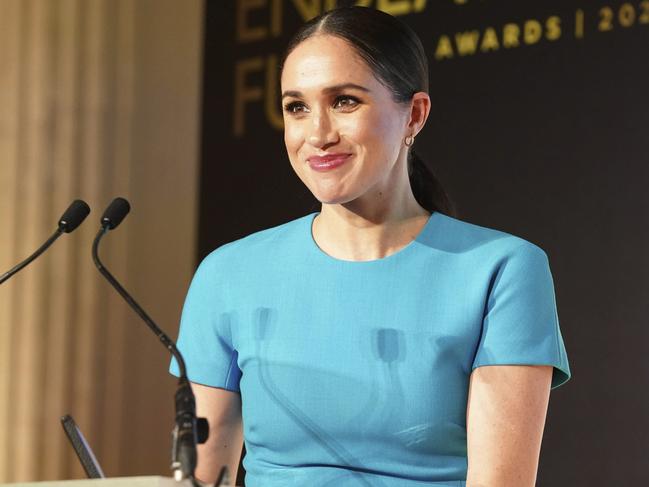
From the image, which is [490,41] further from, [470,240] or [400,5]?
[470,240]

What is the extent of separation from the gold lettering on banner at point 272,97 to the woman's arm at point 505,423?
93.2 inches

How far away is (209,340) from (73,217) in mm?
425

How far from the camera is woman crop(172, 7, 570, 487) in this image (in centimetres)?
182

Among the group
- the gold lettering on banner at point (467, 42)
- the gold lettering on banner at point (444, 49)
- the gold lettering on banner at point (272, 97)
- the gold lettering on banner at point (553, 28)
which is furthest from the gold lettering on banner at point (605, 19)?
the gold lettering on banner at point (272, 97)

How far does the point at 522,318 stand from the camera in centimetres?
182

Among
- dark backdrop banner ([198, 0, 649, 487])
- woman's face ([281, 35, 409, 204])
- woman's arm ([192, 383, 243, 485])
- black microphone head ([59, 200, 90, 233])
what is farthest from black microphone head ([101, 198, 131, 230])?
dark backdrop banner ([198, 0, 649, 487])

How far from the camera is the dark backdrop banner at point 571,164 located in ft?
10.1

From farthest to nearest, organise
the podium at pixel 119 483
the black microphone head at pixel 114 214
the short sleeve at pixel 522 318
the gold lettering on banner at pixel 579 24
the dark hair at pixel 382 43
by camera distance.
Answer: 1. the gold lettering on banner at pixel 579 24
2. the dark hair at pixel 382 43
3. the short sleeve at pixel 522 318
4. the black microphone head at pixel 114 214
5. the podium at pixel 119 483

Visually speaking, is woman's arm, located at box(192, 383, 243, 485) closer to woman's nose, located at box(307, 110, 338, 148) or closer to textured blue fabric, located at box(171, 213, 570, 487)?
textured blue fabric, located at box(171, 213, 570, 487)

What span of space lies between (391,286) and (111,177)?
260 centimetres

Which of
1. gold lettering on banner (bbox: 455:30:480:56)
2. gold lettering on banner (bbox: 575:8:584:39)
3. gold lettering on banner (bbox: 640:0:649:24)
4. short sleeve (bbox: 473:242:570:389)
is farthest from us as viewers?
gold lettering on banner (bbox: 455:30:480:56)

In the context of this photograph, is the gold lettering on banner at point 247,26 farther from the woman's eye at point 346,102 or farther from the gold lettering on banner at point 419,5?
the woman's eye at point 346,102

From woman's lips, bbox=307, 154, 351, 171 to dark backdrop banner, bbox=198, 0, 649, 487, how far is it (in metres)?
1.46

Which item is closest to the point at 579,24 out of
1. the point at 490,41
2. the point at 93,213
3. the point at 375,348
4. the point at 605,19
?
the point at 605,19
